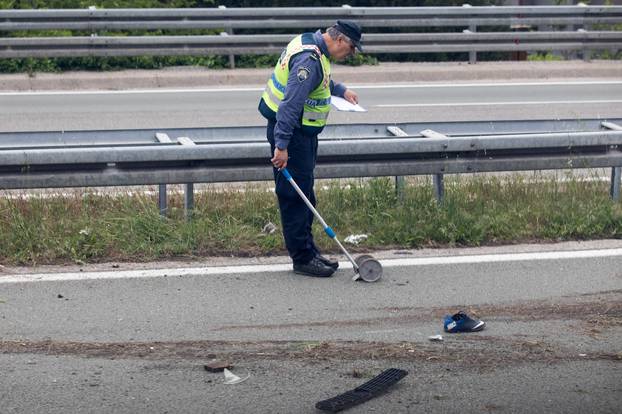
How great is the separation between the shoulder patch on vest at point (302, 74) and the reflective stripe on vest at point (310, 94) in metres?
0.16

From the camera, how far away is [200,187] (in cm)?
916

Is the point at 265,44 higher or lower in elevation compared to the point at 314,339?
higher

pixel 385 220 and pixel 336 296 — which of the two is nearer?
pixel 336 296

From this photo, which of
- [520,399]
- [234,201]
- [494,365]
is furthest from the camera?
[234,201]

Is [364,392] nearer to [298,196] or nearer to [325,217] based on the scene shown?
[298,196]

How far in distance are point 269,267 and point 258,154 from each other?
893 millimetres

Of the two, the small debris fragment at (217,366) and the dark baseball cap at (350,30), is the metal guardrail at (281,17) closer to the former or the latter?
the dark baseball cap at (350,30)

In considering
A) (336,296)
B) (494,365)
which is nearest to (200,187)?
(336,296)

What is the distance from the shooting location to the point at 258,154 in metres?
7.77

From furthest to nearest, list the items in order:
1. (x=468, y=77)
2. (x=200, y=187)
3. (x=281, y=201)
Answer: (x=468, y=77) < (x=200, y=187) < (x=281, y=201)

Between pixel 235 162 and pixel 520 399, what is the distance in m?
3.30

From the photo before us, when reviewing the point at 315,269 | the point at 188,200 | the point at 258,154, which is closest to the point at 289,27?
the point at 188,200

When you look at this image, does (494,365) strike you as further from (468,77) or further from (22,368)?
(468,77)

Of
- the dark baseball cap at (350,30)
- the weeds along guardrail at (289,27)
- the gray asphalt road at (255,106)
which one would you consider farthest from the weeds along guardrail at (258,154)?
the weeds along guardrail at (289,27)
